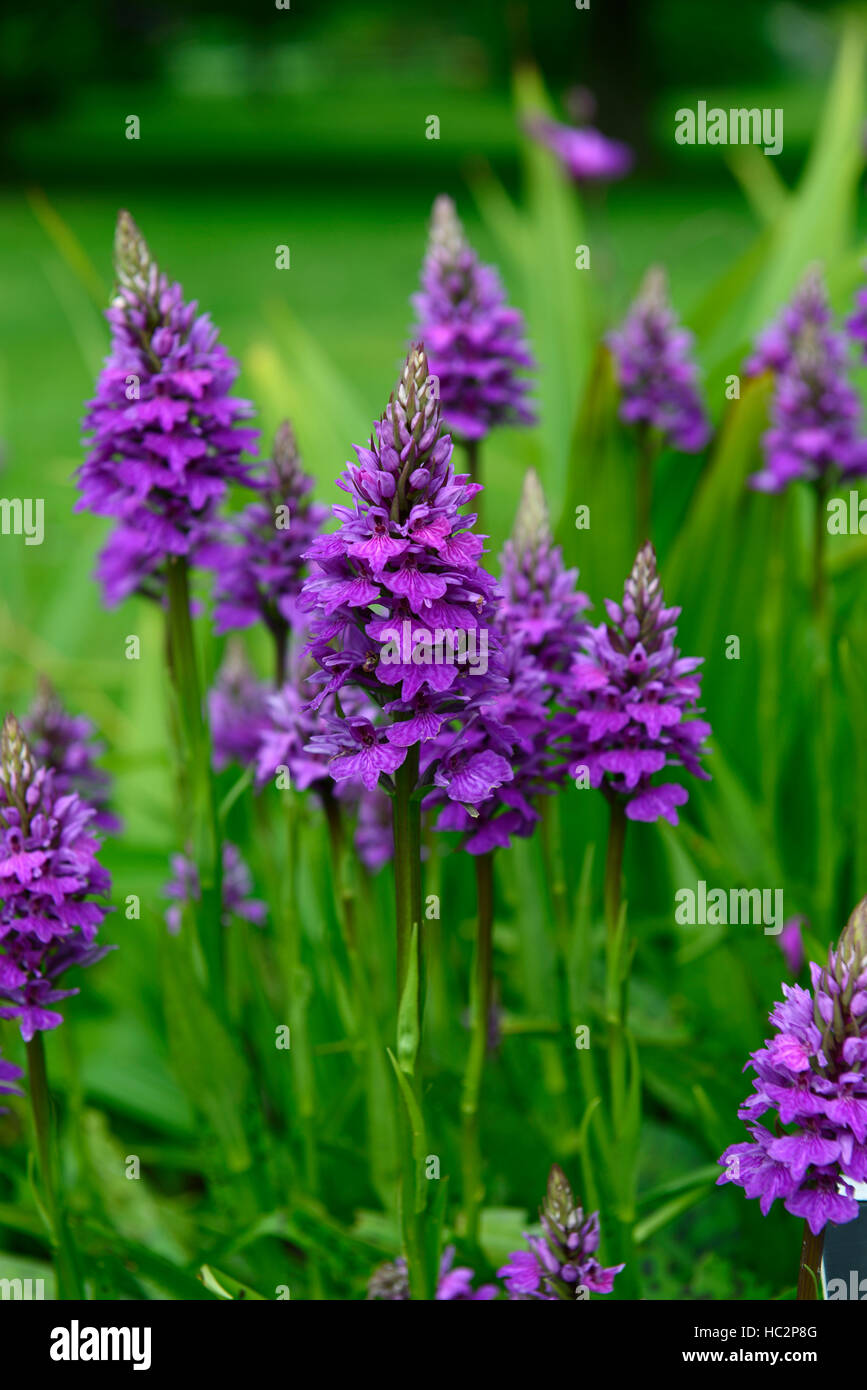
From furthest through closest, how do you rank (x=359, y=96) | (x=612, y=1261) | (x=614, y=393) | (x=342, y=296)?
(x=359, y=96) < (x=342, y=296) < (x=614, y=393) < (x=612, y=1261)

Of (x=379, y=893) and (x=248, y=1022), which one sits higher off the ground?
(x=379, y=893)

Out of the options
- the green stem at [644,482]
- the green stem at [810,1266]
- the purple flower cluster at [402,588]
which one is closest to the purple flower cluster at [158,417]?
the purple flower cluster at [402,588]

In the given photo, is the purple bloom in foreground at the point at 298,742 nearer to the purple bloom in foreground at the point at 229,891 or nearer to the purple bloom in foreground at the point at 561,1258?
the purple bloom in foreground at the point at 229,891

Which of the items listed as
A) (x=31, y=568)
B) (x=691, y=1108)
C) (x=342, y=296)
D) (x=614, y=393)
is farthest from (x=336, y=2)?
(x=691, y=1108)

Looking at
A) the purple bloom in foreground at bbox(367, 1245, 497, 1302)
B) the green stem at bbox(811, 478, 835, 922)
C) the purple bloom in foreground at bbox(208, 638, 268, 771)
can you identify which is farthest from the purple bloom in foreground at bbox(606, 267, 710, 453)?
the purple bloom in foreground at bbox(367, 1245, 497, 1302)

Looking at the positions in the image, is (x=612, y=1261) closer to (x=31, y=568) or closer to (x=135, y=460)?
(x=135, y=460)
